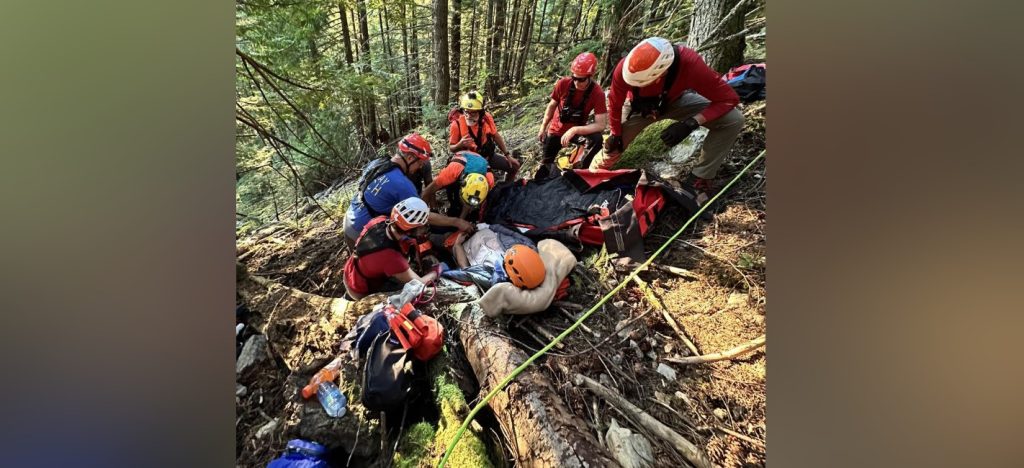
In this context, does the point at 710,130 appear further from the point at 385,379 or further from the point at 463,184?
the point at 385,379

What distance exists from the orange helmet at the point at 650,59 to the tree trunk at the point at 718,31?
88 cm

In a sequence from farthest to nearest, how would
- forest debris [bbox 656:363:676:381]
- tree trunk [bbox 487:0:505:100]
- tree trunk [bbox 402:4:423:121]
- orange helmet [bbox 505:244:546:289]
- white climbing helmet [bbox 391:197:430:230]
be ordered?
tree trunk [bbox 487:0:505:100], tree trunk [bbox 402:4:423:121], white climbing helmet [bbox 391:197:430:230], orange helmet [bbox 505:244:546:289], forest debris [bbox 656:363:676:381]

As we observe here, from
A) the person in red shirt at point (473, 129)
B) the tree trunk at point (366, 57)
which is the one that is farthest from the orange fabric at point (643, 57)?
the tree trunk at point (366, 57)

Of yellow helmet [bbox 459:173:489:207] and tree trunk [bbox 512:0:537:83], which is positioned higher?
tree trunk [bbox 512:0:537:83]

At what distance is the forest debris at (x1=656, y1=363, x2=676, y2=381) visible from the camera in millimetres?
2014

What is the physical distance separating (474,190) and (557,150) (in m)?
1.35

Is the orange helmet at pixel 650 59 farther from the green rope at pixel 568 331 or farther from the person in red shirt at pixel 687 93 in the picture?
the green rope at pixel 568 331

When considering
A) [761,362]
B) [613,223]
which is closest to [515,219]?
[613,223]

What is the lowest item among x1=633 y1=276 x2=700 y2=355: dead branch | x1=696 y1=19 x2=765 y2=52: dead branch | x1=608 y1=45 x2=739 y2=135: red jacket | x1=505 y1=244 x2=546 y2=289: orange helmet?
x1=633 y1=276 x2=700 y2=355: dead branch

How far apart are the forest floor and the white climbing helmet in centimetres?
81

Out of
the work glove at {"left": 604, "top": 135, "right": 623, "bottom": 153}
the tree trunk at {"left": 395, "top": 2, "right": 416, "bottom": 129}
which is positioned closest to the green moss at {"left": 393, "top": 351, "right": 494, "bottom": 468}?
the work glove at {"left": 604, "top": 135, "right": 623, "bottom": 153}

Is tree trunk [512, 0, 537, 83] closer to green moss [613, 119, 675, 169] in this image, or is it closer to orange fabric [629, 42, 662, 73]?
green moss [613, 119, 675, 169]

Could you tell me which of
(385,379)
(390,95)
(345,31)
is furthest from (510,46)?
(385,379)

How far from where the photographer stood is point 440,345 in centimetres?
233
